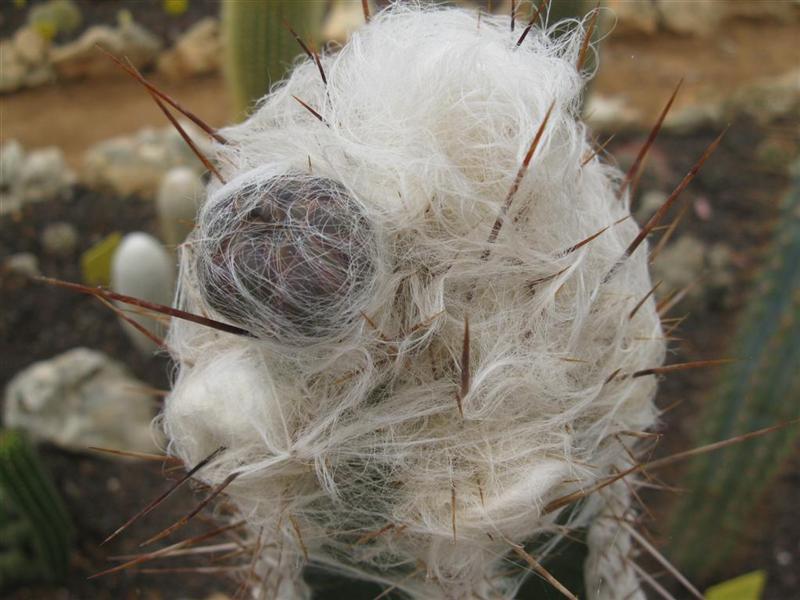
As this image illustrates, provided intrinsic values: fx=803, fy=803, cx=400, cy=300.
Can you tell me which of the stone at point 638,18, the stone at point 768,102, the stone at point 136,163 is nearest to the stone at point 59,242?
the stone at point 136,163

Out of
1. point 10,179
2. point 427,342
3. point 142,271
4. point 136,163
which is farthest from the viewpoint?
point 136,163

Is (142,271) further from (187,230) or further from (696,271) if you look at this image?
(696,271)

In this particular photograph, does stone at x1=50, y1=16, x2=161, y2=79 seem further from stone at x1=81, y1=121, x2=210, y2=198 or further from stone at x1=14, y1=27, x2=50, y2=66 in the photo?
stone at x1=81, y1=121, x2=210, y2=198

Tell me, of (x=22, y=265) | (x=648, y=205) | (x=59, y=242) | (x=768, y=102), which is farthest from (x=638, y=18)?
(x=22, y=265)

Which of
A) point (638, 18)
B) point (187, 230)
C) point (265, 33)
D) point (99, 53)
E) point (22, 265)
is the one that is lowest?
point (22, 265)

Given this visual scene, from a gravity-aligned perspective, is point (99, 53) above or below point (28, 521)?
above

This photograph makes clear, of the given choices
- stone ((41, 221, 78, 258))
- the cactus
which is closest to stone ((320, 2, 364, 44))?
stone ((41, 221, 78, 258))
